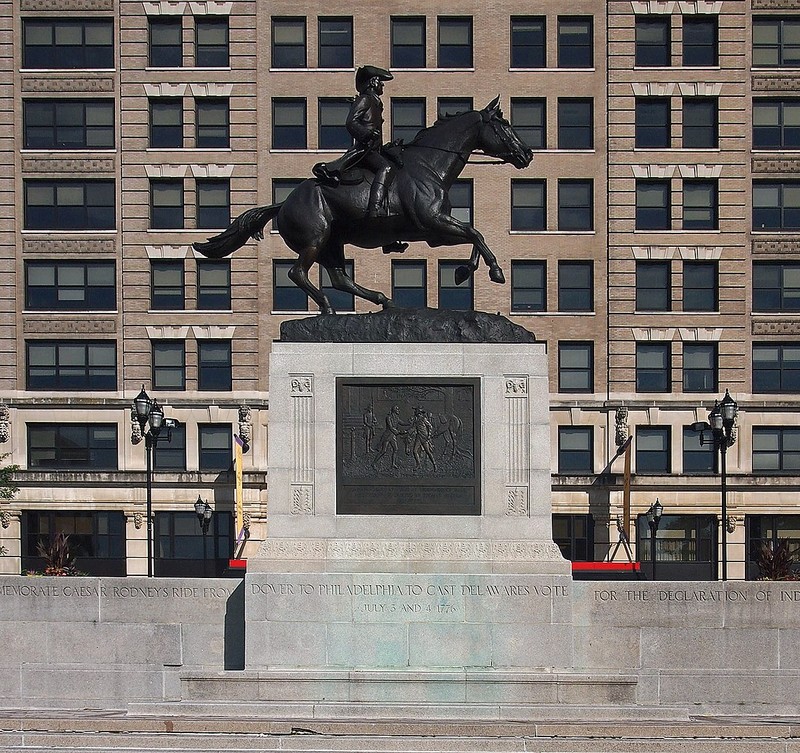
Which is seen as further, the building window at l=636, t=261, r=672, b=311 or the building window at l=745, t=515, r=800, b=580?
the building window at l=636, t=261, r=672, b=311

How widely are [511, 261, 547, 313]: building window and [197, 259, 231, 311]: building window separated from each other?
1347 cm

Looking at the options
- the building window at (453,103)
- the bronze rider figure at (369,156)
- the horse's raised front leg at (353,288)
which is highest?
the building window at (453,103)

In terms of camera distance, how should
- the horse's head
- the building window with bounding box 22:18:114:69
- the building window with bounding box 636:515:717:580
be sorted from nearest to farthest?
the horse's head, the building window with bounding box 636:515:717:580, the building window with bounding box 22:18:114:69

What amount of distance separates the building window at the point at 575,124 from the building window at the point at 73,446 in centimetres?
2520

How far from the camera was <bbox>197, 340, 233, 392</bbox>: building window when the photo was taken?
64125 mm

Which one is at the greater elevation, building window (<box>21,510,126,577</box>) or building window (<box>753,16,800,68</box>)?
building window (<box>753,16,800,68</box>)

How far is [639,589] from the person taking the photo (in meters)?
22.9

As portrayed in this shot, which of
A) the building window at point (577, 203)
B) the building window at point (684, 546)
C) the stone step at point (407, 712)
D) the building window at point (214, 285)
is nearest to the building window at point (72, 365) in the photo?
the building window at point (214, 285)

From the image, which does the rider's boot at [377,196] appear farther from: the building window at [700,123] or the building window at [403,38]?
the building window at [700,123]

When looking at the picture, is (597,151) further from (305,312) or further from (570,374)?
(305,312)

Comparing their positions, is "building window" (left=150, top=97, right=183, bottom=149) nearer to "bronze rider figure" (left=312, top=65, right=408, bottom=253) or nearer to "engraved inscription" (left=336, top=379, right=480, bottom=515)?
"bronze rider figure" (left=312, top=65, right=408, bottom=253)

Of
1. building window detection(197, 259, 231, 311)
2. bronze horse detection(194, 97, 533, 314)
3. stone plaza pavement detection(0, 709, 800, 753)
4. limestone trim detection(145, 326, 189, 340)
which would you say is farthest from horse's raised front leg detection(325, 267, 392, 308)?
building window detection(197, 259, 231, 311)

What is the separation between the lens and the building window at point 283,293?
63812mm

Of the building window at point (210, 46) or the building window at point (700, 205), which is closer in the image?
the building window at point (700, 205)
